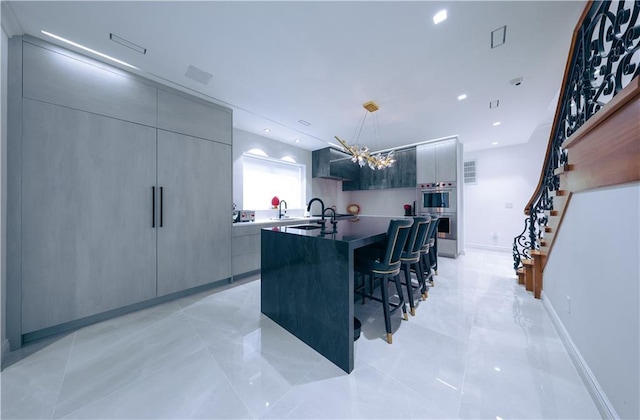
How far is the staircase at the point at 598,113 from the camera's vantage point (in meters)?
1.06

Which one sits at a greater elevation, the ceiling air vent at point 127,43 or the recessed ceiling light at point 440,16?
the ceiling air vent at point 127,43

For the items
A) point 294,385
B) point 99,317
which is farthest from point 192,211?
point 294,385

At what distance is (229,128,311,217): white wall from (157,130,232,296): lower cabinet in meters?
1.03

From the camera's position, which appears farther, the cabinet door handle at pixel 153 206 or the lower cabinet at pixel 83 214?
the cabinet door handle at pixel 153 206

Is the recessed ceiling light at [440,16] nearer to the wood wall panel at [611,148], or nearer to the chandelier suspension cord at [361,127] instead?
the wood wall panel at [611,148]

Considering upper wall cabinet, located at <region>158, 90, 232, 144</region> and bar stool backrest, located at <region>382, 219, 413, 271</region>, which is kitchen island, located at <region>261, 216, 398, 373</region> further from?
upper wall cabinet, located at <region>158, 90, 232, 144</region>

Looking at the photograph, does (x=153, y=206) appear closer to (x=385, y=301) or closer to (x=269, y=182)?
(x=269, y=182)

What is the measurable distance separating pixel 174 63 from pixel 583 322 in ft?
13.5

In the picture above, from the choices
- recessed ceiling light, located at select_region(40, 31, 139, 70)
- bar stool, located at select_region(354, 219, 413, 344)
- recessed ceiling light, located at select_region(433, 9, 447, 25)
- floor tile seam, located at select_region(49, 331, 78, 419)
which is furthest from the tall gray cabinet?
recessed ceiling light, located at select_region(433, 9, 447, 25)

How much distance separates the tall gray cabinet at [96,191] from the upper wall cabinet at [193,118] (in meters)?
0.01

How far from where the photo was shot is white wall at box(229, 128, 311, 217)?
4.12m

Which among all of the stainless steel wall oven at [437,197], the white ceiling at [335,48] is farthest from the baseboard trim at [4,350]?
the stainless steel wall oven at [437,197]

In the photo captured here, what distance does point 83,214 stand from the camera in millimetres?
2066

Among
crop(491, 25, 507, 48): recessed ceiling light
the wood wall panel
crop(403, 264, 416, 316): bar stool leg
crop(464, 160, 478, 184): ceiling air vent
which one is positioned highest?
crop(491, 25, 507, 48): recessed ceiling light
